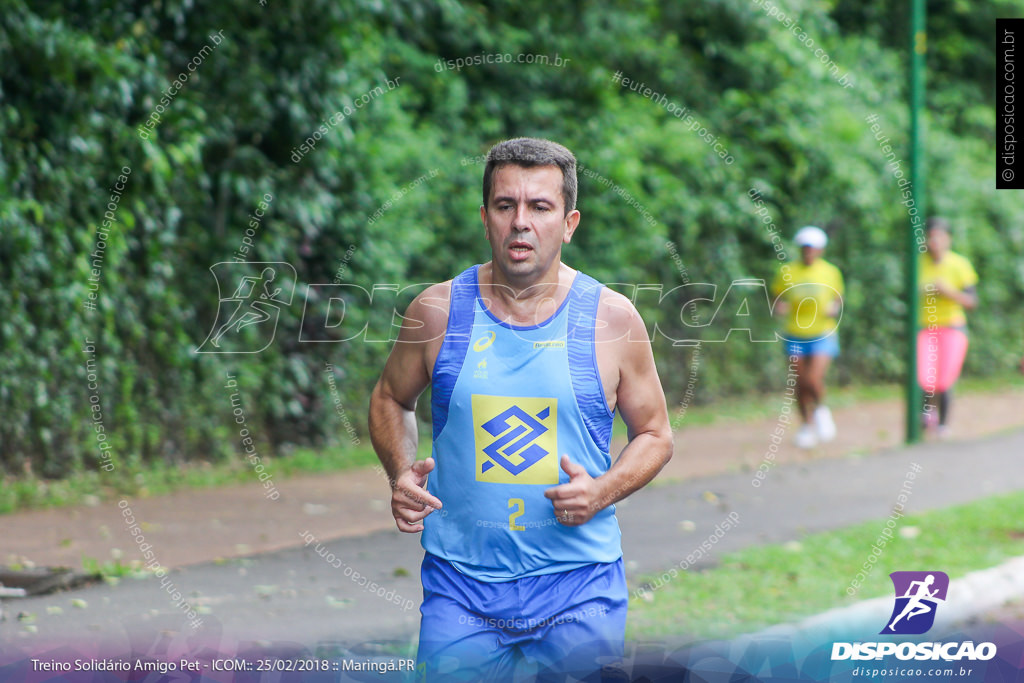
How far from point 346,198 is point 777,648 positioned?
19.2 feet

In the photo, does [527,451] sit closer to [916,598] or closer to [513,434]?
[513,434]

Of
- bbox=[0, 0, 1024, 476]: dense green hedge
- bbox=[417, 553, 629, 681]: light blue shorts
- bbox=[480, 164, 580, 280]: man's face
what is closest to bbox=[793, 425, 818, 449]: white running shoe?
bbox=[0, 0, 1024, 476]: dense green hedge

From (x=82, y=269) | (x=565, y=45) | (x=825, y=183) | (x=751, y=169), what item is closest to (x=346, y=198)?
(x=82, y=269)

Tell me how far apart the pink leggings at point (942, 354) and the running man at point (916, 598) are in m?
5.81

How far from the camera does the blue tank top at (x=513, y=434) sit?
9.53 feet

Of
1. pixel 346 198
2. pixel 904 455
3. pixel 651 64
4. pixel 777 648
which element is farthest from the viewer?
pixel 651 64

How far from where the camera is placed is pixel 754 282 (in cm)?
1366

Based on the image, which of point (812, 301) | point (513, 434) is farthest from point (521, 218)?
point (812, 301)

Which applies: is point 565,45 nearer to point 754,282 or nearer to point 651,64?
point 651,64

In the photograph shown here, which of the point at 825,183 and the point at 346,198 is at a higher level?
the point at 825,183

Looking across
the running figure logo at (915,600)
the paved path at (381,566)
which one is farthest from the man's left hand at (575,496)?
the running figure logo at (915,600)

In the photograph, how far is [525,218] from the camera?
2.94 m

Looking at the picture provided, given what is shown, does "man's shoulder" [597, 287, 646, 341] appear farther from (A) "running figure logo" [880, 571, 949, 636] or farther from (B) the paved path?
(A) "running figure logo" [880, 571, 949, 636]

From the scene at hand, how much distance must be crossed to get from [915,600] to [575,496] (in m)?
3.38
